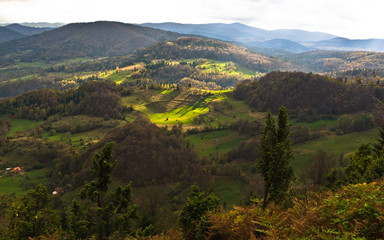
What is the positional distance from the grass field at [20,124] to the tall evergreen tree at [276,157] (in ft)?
529

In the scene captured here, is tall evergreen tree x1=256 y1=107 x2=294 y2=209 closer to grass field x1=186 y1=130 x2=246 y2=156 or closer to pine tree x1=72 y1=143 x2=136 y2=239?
pine tree x1=72 y1=143 x2=136 y2=239

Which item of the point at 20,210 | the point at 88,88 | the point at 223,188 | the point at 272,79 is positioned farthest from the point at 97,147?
the point at 272,79

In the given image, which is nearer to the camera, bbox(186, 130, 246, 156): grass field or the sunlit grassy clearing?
bbox(186, 130, 246, 156): grass field

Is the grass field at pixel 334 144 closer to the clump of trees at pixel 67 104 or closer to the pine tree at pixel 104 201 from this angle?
the pine tree at pixel 104 201

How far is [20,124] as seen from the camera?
148250mm

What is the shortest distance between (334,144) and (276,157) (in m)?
120

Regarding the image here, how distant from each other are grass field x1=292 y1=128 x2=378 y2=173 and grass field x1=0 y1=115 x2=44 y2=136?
524 ft

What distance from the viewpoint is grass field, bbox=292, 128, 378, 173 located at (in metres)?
108

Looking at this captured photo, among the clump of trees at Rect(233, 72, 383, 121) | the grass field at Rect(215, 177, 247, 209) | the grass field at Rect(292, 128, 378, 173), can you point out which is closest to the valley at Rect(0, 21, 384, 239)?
the grass field at Rect(215, 177, 247, 209)

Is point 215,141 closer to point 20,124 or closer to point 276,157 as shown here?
point 276,157

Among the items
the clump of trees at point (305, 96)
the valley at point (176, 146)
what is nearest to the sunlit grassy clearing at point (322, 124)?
the valley at point (176, 146)

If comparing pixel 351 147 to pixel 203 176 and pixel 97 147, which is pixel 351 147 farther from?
pixel 97 147

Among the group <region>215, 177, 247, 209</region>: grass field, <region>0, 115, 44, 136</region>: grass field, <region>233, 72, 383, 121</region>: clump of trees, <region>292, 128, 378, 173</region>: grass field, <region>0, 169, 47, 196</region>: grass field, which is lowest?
<region>0, 169, 47, 196</region>: grass field

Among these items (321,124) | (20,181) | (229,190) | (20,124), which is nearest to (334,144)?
(321,124)
